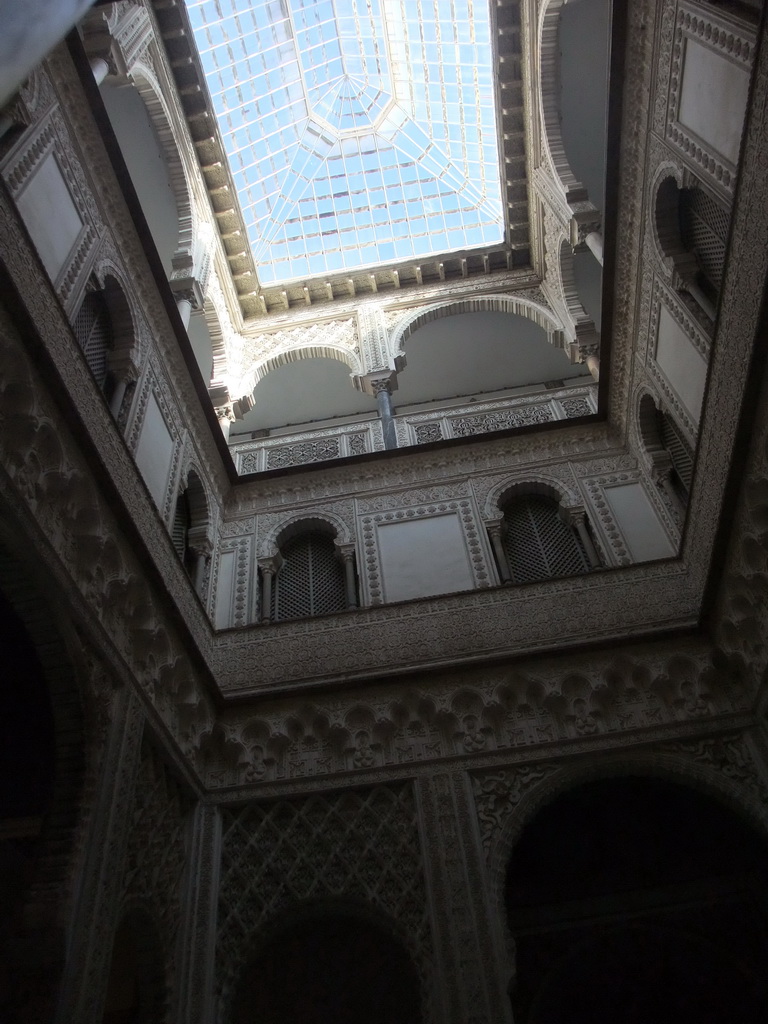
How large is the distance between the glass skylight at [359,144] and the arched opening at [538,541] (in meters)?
6.28

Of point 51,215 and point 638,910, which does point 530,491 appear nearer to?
point 638,910

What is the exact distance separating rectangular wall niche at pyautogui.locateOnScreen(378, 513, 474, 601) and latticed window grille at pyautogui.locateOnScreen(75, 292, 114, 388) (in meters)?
3.15

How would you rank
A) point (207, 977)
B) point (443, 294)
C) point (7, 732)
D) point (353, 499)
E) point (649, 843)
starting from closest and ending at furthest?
point (207, 977) < point (7, 732) < point (649, 843) < point (353, 499) < point (443, 294)

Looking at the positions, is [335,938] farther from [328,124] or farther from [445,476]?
[328,124]

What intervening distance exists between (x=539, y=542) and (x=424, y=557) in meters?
1.21

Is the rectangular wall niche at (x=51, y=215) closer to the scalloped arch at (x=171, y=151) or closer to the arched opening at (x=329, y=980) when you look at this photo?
the scalloped arch at (x=171, y=151)

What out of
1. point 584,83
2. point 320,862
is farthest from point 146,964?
point 584,83

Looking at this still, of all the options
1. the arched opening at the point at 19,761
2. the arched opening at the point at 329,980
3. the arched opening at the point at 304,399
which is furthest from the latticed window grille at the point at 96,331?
the arched opening at the point at 304,399

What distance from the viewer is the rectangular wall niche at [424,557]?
7348mm

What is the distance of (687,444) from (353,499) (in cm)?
343

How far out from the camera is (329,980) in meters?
5.77

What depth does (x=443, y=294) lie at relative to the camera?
11.5m

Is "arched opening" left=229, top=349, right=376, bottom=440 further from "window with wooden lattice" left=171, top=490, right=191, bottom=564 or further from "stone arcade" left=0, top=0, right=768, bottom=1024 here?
"window with wooden lattice" left=171, top=490, right=191, bottom=564

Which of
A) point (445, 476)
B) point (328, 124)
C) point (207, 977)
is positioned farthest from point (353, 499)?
point (328, 124)
